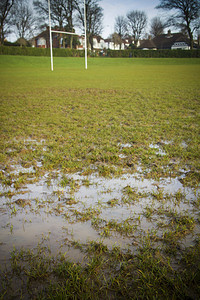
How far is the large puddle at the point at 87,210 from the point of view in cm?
188

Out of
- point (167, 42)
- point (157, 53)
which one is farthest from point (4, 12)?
point (167, 42)

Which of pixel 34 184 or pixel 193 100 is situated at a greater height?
pixel 193 100

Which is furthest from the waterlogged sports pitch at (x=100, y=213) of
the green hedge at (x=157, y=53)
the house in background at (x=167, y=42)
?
the house in background at (x=167, y=42)

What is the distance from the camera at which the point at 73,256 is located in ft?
5.57

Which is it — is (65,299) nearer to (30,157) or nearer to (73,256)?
(73,256)

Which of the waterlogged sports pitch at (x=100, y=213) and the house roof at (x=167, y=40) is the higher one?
the house roof at (x=167, y=40)

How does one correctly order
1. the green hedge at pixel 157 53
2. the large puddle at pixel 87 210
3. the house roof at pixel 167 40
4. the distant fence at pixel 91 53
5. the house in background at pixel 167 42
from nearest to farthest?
→ the large puddle at pixel 87 210 → the distant fence at pixel 91 53 → the green hedge at pixel 157 53 → the house in background at pixel 167 42 → the house roof at pixel 167 40

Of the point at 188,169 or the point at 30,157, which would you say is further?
the point at 30,157

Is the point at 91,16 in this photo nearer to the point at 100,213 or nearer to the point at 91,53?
the point at 91,53

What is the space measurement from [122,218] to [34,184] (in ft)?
4.11

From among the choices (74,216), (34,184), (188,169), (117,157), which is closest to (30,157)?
(34,184)

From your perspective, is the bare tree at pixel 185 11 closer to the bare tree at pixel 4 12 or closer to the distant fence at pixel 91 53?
the distant fence at pixel 91 53

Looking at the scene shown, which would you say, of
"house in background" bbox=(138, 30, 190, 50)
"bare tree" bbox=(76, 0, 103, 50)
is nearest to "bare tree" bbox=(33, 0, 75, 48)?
"bare tree" bbox=(76, 0, 103, 50)

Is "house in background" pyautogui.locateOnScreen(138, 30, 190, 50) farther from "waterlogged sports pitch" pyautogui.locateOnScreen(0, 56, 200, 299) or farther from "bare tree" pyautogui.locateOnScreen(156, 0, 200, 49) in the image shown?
"waterlogged sports pitch" pyautogui.locateOnScreen(0, 56, 200, 299)
